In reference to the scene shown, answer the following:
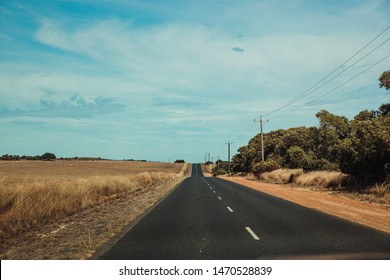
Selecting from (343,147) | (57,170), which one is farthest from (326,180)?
(57,170)

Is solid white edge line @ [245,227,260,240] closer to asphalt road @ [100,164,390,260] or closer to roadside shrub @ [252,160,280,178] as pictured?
asphalt road @ [100,164,390,260]

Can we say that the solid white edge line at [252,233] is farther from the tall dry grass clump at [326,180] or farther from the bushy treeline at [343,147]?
the tall dry grass clump at [326,180]

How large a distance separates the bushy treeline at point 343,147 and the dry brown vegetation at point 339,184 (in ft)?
3.34

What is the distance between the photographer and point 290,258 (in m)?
7.18

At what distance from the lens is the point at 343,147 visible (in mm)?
25641

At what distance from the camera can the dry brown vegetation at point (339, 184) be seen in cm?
2114

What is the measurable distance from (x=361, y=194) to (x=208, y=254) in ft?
60.5

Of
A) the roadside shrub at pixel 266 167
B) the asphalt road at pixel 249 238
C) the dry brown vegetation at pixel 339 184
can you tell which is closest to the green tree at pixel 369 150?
the dry brown vegetation at pixel 339 184

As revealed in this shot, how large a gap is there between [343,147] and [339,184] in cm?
401

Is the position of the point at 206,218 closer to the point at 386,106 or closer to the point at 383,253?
the point at 383,253

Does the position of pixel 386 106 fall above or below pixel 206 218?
Answer: above

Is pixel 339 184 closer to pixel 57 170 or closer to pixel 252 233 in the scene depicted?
pixel 252 233

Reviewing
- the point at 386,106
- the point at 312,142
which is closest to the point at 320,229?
the point at 386,106

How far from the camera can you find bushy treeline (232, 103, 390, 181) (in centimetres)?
2254
